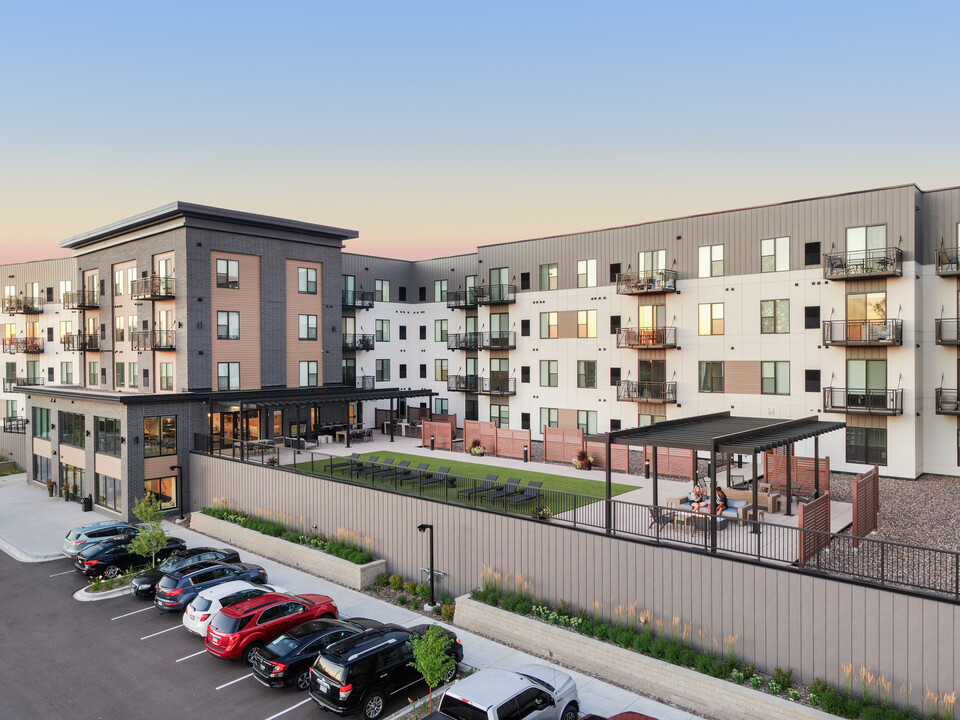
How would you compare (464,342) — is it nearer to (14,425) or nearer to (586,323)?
(586,323)

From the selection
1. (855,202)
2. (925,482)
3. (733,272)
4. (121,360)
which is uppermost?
(855,202)

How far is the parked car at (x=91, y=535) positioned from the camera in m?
26.3

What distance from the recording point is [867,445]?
3197cm

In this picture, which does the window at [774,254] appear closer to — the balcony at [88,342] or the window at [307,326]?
the window at [307,326]

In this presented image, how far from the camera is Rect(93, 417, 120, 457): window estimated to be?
33594mm

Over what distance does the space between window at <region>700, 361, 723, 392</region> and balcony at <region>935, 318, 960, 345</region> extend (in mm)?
10318

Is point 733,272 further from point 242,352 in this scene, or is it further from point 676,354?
point 242,352

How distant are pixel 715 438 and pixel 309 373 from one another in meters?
31.6

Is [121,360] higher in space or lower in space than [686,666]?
higher

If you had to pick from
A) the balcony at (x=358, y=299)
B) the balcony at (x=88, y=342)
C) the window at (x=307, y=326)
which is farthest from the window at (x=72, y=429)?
the balcony at (x=358, y=299)

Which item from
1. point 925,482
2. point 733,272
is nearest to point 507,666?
point 925,482

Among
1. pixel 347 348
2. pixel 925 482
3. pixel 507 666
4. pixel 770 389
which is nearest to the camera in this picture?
pixel 507 666

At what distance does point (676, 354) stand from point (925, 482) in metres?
13.9

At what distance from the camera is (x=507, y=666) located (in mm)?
16766
